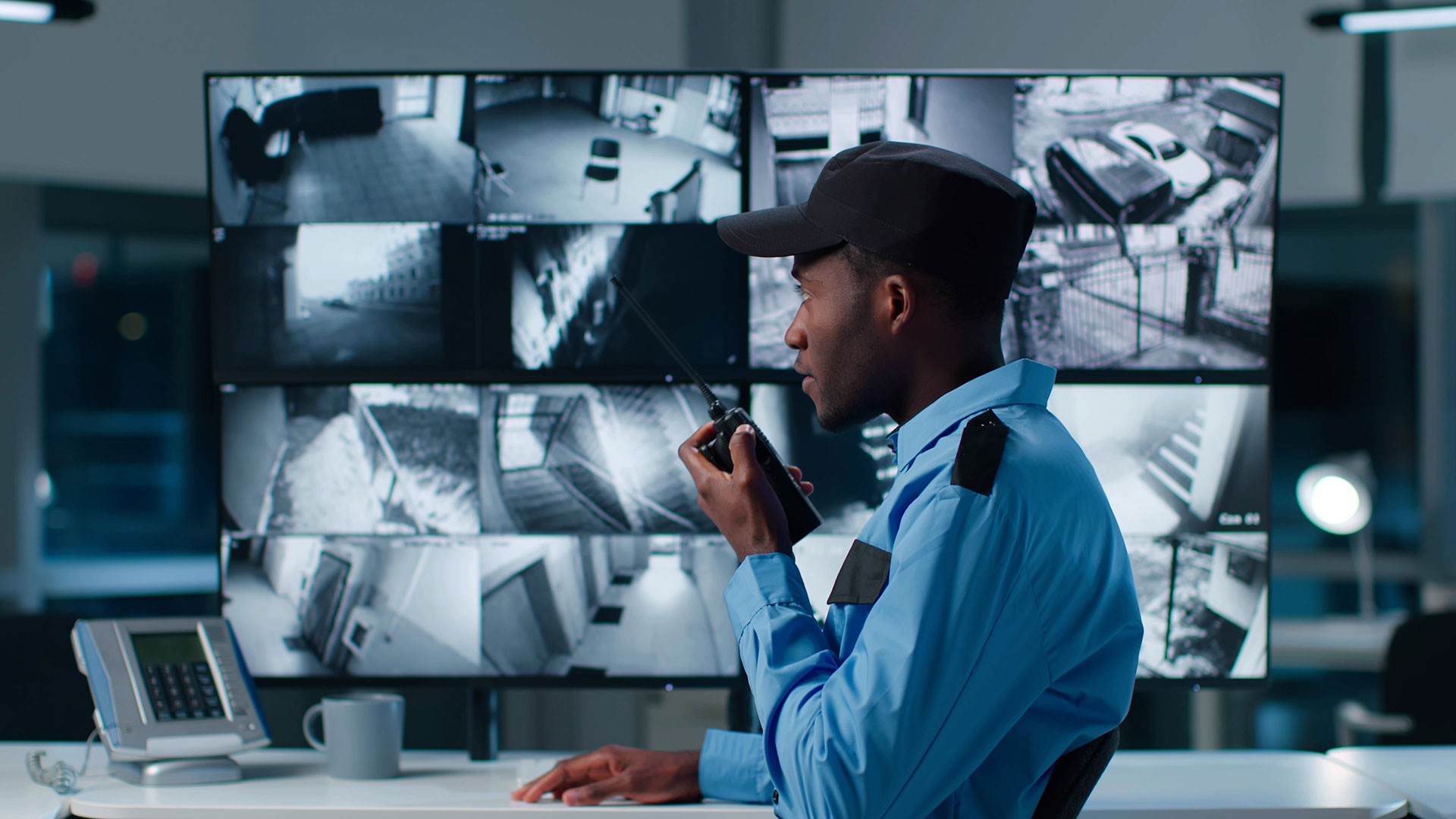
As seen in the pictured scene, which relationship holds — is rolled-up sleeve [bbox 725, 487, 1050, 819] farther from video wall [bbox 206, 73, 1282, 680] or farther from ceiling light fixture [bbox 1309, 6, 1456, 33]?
ceiling light fixture [bbox 1309, 6, 1456, 33]

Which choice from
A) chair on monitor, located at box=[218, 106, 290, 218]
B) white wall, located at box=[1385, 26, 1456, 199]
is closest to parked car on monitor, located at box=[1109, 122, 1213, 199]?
chair on monitor, located at box=[218, 106, 290, 218]

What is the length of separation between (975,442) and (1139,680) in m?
1.02

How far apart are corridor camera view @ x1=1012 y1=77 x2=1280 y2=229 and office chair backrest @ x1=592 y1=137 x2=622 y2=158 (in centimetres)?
64

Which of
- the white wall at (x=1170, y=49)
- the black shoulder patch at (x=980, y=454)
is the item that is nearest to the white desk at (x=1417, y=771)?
the black shoulder patch at (x=980, y=454)

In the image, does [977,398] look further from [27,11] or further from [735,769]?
[27,11]

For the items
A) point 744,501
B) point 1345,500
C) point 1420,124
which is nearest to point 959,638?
point 744,501

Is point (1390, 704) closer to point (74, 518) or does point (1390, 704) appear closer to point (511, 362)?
point (511, 362)

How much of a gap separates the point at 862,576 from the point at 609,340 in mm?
923

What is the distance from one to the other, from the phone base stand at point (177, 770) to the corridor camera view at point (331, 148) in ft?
2.73

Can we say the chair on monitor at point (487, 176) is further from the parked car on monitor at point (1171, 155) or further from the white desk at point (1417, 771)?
the white desk at point (1417, 771)

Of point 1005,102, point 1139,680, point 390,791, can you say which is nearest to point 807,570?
point 1139,680

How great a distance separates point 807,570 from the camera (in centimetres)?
184

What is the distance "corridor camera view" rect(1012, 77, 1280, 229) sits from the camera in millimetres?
1874

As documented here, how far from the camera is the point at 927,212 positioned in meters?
1.00
